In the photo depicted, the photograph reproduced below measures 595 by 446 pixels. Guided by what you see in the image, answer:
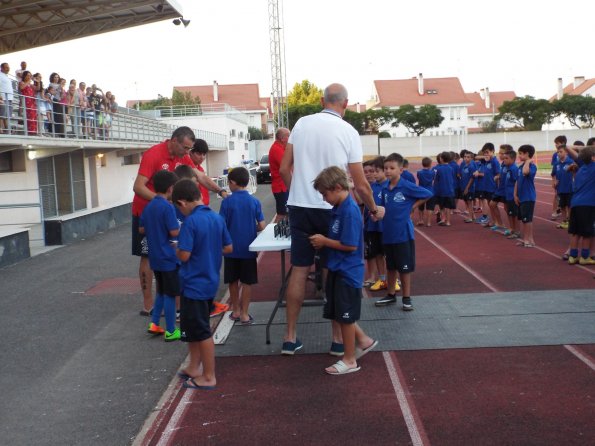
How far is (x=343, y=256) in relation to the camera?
5391mm

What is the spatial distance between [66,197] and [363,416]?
19837 millimetres

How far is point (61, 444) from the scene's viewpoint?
4.32m

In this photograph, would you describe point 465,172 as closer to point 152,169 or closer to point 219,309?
point 219,309

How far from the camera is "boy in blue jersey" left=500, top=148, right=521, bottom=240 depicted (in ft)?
41.2

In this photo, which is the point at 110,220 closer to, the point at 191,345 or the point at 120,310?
the point at 120,310

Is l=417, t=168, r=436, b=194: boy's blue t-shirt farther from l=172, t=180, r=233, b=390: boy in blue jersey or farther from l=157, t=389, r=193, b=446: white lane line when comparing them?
l=157, t=389, r=193, b=446: white lane line

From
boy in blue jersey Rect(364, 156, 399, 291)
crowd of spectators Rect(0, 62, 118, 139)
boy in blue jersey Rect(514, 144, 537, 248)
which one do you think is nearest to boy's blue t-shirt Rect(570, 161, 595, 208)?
boy in blue jersey Rect(514, 144, 537, 248)

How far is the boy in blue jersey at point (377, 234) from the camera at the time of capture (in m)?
7.79

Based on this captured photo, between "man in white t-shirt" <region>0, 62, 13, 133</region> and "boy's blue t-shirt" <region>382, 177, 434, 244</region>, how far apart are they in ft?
35.8

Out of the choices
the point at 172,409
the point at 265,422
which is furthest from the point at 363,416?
the point at 172,409

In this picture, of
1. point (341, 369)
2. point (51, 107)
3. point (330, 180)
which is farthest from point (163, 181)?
point (51, 107)

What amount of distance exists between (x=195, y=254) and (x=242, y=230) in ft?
6.12

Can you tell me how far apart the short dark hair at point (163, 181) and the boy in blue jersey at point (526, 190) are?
6981mm

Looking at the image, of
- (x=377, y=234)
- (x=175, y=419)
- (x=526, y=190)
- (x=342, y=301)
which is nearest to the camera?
(x=175, y=419)
